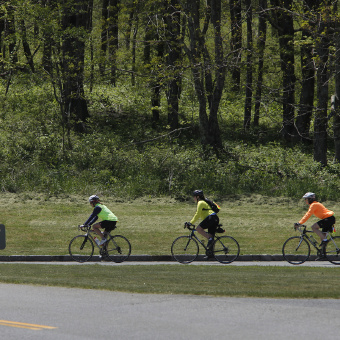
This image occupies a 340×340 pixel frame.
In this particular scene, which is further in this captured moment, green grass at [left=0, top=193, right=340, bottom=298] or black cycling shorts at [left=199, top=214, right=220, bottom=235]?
black cycling shorts at [left=199, top=214, right=220, bottom=235]

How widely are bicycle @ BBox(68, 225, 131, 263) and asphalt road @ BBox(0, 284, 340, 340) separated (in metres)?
7.00

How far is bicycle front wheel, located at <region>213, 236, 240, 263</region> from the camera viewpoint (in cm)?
1652

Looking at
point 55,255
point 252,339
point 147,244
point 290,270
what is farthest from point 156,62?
point 252,339

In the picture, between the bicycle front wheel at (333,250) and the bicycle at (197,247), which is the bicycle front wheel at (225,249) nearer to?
the bicycle at (197,247)

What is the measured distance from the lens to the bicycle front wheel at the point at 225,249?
54.2 feet

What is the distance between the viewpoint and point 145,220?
22.2 meters

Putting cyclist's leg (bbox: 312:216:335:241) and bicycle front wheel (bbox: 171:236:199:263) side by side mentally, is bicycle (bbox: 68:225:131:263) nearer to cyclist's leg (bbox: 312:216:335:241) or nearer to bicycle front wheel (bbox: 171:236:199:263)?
bicycle front wheel (bbox: 171:236:199:263)

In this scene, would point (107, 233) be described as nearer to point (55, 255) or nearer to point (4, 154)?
point (55, 255)

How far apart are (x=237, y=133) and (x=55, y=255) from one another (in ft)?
59.9

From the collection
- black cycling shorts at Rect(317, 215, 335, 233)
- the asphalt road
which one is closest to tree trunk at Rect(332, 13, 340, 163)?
black cycling shorts at Rect(317, 215, 335, 233)

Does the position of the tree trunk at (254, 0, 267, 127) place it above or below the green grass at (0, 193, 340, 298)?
above

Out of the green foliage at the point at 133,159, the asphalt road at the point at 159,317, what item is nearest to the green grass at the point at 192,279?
the asphalt road at the point at 159,317

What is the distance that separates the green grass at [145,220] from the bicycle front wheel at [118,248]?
60.8 inches

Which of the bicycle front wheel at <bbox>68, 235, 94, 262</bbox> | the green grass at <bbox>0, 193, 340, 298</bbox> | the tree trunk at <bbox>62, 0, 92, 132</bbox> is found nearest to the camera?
the green grass at <bbox>0, 193, 340, 298</bbox>
